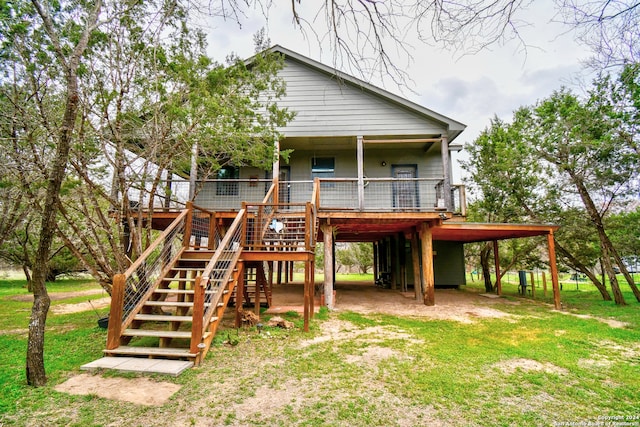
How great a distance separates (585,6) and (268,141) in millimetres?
6609

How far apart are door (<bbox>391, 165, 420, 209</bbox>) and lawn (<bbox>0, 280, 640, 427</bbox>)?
196 inches

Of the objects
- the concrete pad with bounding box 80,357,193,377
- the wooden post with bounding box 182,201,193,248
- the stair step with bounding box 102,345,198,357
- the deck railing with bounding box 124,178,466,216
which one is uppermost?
the deck railing with bounding box 124,178,466,216

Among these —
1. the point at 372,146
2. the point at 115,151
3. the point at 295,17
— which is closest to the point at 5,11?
the point at 115,151

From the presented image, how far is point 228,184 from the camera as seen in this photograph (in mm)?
10789

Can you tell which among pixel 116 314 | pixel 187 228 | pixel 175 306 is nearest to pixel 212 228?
pixel 187 228

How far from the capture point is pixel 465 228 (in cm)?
934

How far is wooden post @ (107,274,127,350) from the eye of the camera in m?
4.29


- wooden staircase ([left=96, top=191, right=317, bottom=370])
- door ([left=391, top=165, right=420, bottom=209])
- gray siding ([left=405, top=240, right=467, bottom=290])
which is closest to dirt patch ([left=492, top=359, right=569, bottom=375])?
wooden staircase ([left=96, top=191, right=317, bottom=370])

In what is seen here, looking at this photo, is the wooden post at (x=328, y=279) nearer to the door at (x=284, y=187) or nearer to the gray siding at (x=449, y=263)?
the door at (x=284, y=187)

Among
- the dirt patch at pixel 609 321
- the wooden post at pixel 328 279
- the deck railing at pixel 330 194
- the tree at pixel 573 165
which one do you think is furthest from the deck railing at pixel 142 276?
the tree at pixel 573 165

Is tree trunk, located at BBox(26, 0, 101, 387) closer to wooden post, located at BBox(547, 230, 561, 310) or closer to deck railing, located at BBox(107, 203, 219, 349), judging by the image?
deck railing, located at BBox(107, 203, 219, 349)

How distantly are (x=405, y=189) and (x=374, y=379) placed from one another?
798cm

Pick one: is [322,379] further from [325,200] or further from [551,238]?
[551,238]

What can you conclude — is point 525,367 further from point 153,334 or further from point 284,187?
point 284,187
